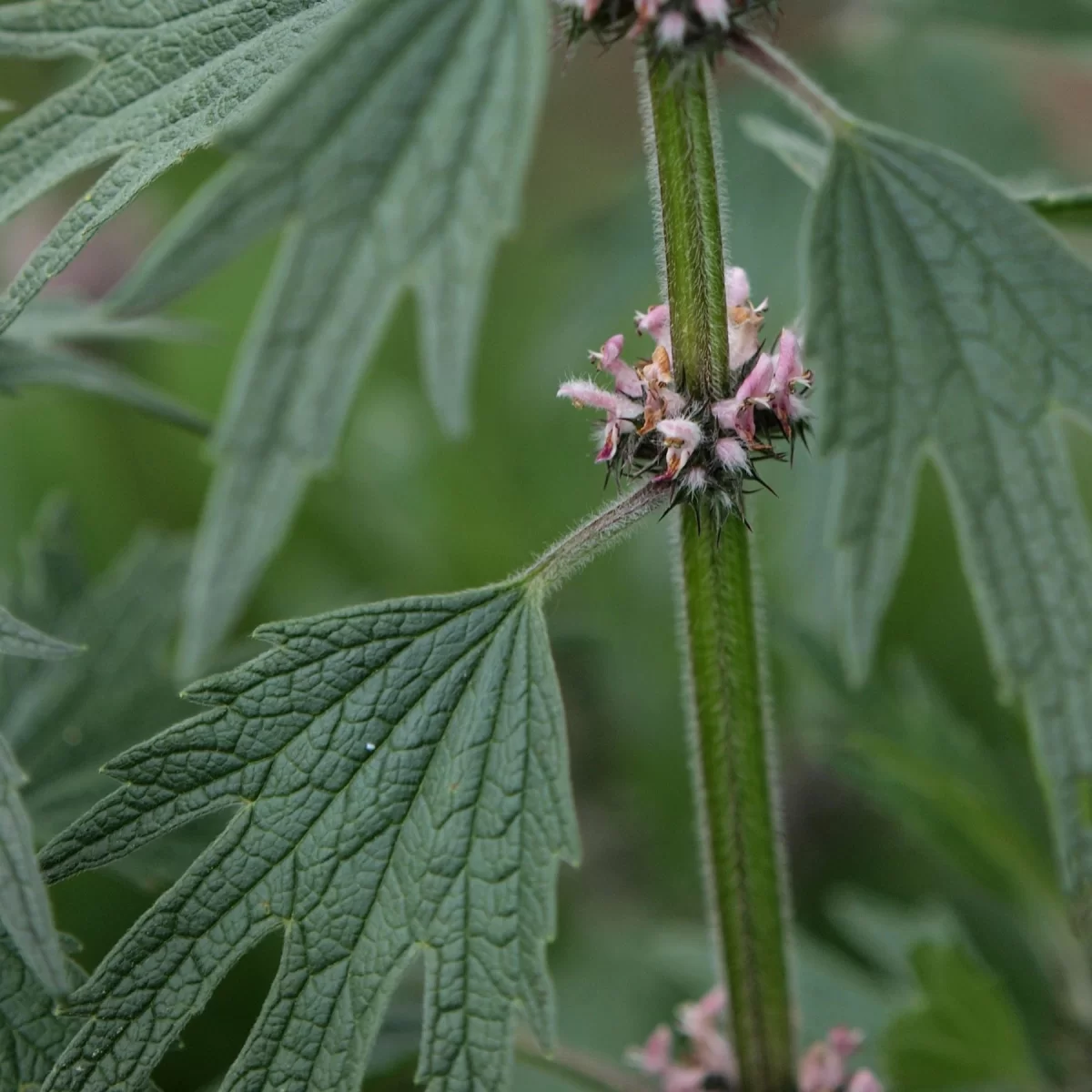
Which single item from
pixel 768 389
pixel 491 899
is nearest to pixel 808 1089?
pixel 491 899

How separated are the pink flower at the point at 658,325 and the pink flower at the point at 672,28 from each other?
0.14m

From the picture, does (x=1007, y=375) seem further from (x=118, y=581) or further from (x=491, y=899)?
(x=118, y=581)

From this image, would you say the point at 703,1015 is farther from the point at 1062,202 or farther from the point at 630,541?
the point at 630,541

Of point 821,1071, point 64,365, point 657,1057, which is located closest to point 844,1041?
point 821,1071

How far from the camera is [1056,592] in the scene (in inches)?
30.8

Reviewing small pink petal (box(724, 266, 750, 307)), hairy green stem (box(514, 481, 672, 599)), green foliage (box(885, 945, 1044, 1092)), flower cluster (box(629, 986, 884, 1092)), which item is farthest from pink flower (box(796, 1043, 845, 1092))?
small pink petal (box(724, 266, 750, 307))

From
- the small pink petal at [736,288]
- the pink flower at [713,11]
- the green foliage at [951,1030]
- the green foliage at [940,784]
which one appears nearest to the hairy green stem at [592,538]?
the small pink petal at [736,288]

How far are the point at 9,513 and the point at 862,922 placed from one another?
1361mm

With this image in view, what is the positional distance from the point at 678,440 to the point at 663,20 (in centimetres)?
21

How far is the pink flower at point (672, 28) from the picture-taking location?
638 millimetres

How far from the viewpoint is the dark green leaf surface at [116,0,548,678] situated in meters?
0.64

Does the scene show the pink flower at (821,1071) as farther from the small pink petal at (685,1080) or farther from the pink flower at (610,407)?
the pink flower at (610,407)

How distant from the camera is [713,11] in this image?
2.08 ft

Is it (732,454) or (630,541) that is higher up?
(630,541)
